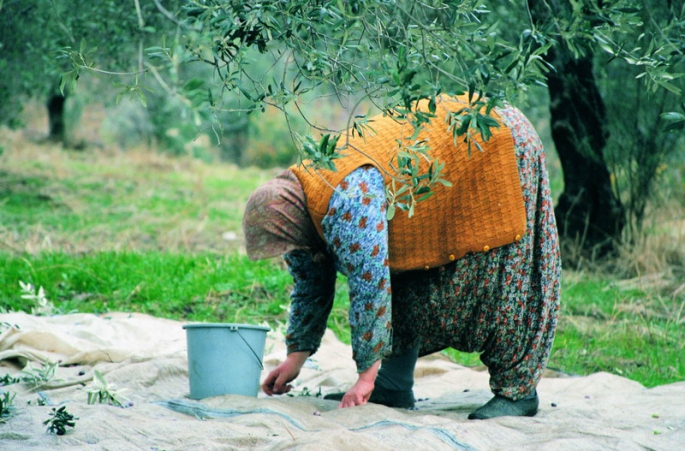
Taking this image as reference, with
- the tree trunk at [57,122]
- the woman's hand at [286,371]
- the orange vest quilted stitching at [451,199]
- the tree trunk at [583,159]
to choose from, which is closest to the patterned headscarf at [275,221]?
the orange vest quilted stitching at [451,199]

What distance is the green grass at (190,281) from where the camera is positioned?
15.4 feet

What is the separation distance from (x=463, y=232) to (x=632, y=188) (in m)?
3.69

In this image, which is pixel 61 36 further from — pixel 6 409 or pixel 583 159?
pixel 583 159

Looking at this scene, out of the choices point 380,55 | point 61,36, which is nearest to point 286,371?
point 380,55

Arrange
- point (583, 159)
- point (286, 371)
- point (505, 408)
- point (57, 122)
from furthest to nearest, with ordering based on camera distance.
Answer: point (57, 122), point (583, 159), point (286, 371), point (505, 408)

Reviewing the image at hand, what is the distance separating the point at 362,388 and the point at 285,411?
32cm

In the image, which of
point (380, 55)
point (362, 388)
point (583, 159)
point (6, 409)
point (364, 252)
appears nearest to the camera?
point (380, 55)

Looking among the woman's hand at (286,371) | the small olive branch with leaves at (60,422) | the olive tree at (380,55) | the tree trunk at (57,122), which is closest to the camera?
the olive tree at (380,55)

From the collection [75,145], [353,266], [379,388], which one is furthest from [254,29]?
[75,145]

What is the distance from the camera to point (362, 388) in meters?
2.91

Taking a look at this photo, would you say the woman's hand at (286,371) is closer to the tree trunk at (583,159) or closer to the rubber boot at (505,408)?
the rubber boot at (505,408)

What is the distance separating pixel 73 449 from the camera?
7.39ft

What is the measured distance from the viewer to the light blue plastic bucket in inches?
116

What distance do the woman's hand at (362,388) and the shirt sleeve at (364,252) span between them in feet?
0.15
